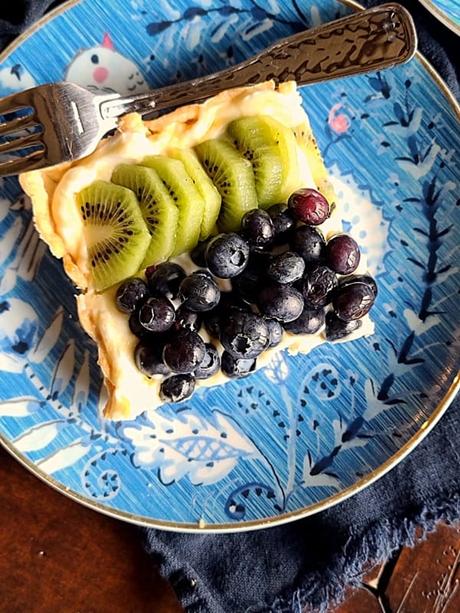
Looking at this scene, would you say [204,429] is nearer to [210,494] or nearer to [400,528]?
[210,494]

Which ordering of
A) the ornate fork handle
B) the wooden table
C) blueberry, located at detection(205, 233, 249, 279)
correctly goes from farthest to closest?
the wooden table
the ornate fork handle
blueberry, located at detection(205, 233, 249, 279)

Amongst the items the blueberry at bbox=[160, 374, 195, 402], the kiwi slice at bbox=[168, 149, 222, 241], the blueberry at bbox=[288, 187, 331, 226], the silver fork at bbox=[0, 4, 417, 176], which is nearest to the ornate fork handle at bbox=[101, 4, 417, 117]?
the silver fork at bbox=[0, 4, 417, 176]

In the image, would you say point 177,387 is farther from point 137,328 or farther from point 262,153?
point 262,153

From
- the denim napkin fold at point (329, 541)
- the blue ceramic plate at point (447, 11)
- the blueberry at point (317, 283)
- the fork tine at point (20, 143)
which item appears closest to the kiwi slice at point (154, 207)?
the fork tine at point (20, 143)

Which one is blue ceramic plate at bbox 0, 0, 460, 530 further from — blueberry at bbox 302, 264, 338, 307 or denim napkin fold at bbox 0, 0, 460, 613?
blueberry at bbox 302, 264, 338, 307

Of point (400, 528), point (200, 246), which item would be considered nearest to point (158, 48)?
point (200, 246)
